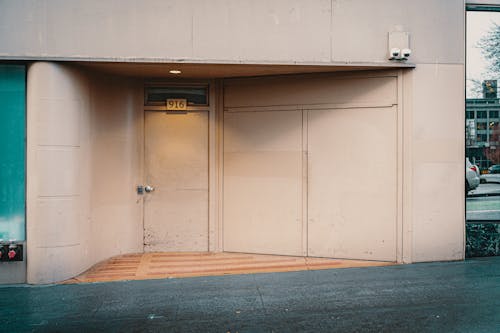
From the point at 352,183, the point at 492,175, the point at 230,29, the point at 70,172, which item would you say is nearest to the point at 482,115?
the point at 492,175

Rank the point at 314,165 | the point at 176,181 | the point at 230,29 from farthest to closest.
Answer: the point at 176,181 < the point at 314,165 < the point at 230,29

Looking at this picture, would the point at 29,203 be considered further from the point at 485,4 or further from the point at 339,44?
the point at 485,4

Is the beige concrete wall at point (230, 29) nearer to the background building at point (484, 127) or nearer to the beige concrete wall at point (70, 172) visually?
the beige concrete wall at point (70, 172)

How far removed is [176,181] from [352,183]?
298 centimetres

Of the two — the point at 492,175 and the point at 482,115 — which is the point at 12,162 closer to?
the point at 482,115

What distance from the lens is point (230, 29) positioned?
22.3 ft

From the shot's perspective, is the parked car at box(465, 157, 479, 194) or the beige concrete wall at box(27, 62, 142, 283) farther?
the parked car at box(465, 157, 479, 194)

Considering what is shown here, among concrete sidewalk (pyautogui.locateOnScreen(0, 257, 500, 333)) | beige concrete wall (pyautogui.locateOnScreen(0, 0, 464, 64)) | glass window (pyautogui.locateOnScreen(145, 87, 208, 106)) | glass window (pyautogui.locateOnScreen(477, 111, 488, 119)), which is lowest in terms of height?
concrete sidewalk (pyautogui.locateOnScreen(0, 257, 500, 333))

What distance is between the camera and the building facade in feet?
21.3

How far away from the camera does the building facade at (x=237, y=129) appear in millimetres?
6480

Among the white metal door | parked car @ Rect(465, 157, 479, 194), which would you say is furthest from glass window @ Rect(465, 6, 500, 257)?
the white metal door

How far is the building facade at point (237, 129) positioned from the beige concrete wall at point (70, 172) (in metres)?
0.02

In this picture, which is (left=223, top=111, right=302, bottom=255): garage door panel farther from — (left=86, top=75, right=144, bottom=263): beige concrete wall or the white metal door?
(left=86, top=75, right=144, bottom=263): beige concrete wall

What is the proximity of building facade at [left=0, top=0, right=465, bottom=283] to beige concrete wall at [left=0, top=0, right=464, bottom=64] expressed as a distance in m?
0.02
